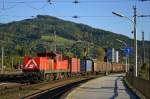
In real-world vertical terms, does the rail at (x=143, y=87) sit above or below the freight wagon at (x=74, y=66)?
below

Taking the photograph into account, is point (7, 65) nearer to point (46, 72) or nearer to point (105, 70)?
point (105, 70)

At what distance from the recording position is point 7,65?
118562 mm

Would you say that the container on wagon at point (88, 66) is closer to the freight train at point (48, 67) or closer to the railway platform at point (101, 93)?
the freight train at point (48, 67)

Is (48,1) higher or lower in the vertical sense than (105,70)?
higher

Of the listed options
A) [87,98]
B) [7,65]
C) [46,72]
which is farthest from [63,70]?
[7,65]

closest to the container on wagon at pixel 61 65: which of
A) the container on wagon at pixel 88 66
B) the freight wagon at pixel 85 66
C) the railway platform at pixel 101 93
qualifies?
the railway platform at pixel 101 93

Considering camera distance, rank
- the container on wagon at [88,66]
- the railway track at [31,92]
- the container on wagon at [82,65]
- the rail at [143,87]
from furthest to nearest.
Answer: the container on wagon at [88,66] < the container on wagon at [82,65] < the railway track at [31,92] < the rail at [143,87]

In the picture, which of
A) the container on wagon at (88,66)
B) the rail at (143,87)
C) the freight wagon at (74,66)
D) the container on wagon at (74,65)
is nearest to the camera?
the rail at (143,87)

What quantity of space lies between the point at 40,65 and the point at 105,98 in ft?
72.4

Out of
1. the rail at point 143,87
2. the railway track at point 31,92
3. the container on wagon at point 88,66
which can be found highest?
the container on wagon at point 88,66

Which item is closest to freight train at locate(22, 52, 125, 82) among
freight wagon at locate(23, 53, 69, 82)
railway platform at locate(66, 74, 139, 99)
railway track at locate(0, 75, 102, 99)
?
freight wagon at locate(23, 53, 69, 82)

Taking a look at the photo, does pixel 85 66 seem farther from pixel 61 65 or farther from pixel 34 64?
pixel 34 64

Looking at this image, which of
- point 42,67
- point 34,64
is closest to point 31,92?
point 34,64

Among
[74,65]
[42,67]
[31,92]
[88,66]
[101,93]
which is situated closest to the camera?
[101,93]
